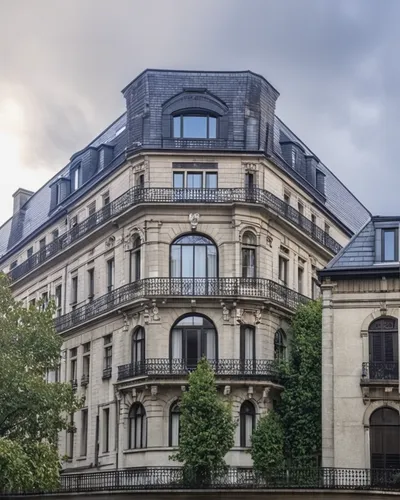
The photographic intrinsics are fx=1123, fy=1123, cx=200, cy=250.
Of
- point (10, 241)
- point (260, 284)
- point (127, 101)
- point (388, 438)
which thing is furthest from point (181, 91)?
point (10, 241)

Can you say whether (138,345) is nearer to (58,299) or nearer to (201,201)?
(201,201)

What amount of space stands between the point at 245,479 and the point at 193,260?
12.0 meters

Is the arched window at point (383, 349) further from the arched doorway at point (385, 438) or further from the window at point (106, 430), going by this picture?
the window at point (106, 430)

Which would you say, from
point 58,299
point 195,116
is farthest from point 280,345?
point 58,299

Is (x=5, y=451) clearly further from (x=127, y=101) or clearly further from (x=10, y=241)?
(x=10, y=241)

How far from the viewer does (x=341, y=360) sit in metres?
50.1

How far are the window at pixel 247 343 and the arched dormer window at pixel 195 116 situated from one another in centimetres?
997

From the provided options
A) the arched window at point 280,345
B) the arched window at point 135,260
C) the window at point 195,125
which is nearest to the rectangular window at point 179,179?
the window at point 195,125

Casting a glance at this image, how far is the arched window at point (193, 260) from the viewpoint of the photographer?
5578 cm

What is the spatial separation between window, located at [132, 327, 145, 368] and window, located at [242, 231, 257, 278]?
Answer: 6021 millimetres

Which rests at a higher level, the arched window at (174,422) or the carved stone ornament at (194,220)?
the carved stone ornament at (194,220)

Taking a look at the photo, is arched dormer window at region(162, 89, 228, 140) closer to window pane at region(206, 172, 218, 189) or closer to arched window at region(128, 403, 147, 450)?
window pane at region(206, 172, 218, 189)

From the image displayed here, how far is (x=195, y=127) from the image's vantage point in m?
57.9

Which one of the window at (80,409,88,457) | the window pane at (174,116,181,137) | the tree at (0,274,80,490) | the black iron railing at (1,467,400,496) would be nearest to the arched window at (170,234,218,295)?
the window pane at (174,116,181,137)
